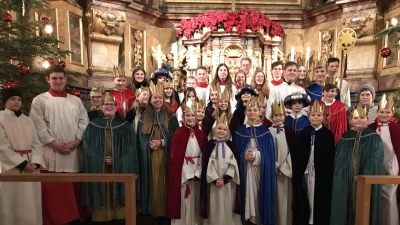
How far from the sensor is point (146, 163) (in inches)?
154

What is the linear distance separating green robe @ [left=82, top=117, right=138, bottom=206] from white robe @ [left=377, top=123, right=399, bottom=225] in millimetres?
2836

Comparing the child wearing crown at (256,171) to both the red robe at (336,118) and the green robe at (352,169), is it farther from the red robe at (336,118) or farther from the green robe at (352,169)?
the red robe at (336,118)

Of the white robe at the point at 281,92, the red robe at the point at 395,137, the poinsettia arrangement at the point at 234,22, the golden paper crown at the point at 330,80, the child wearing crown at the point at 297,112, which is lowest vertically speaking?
the red robe at the point at 395,137

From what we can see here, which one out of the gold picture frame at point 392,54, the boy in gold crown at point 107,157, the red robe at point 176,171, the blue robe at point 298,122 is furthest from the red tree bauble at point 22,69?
the gold picture frame at point 392,54

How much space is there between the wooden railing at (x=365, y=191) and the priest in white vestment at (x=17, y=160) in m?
3.21

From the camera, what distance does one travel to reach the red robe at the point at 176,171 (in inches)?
147

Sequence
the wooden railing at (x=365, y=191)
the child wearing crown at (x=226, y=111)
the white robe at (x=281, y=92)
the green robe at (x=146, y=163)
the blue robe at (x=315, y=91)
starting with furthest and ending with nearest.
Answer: the white robe at (x=281, y=92) → the blue robe at (x=315, y=91) → the child wearing crown at (x=226, y=111) → the green robe at (x=146, y=163) → the wooden railing at (x=365, y=191)

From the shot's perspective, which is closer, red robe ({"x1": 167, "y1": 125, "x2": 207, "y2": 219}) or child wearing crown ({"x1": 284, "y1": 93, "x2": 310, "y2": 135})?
red robe ({"x1": 167, "y1": 125, "x2": 207, "y2": 219})

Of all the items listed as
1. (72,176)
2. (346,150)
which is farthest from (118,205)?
(346,150)

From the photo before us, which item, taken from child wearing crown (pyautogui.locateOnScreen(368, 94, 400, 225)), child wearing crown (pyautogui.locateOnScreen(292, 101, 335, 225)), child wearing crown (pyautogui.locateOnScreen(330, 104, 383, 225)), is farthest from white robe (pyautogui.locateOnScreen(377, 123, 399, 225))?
child wearing crown (pyautogui.locateOnScreen(292, 101, 335, 225))

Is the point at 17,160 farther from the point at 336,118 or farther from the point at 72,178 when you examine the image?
the point at 336,118

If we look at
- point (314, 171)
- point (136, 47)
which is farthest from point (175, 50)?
point (314, 171)

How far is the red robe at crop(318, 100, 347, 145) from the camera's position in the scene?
439 cm

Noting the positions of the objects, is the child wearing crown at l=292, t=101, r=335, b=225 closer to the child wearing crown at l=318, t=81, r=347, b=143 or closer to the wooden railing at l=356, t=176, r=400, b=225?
the child wearing crown at l=318, t=81, r=347, b=143
